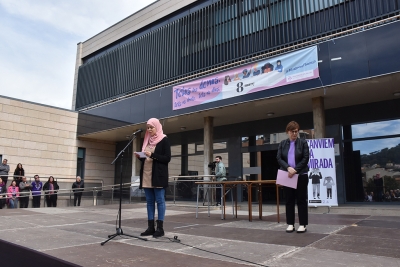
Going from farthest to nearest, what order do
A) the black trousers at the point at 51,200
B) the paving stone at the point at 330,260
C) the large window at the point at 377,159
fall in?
the black trousers at the point at 51,200
the large window at the point at 377,159
the paving stone at the point at 330,260

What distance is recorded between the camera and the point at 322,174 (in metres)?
8.98

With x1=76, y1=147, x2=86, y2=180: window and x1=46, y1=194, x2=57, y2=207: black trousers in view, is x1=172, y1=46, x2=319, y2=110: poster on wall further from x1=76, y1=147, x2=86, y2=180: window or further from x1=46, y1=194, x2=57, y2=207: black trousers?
x1=76, y1=147, x2=86, y2=180: window

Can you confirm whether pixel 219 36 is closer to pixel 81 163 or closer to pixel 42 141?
pixel 42 141

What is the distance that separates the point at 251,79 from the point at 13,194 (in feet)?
32.3

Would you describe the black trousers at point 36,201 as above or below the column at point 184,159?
below

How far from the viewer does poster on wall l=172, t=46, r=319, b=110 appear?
9.71m

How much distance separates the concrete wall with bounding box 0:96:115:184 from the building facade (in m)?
0.83

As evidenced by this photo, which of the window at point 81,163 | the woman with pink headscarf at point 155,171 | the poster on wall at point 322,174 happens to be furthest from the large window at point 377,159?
the window at point 81,163

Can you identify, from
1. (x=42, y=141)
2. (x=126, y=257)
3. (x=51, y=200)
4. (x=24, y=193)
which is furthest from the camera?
(x=42, y=141)

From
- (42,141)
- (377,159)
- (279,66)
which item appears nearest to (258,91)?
(279,66)

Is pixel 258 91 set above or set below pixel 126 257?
above

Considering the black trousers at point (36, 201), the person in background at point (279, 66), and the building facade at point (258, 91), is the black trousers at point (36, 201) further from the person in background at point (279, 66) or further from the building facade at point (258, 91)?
the person in background at point (279, 66)

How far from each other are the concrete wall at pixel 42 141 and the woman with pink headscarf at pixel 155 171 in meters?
13.8

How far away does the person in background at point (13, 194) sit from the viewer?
474 inches
